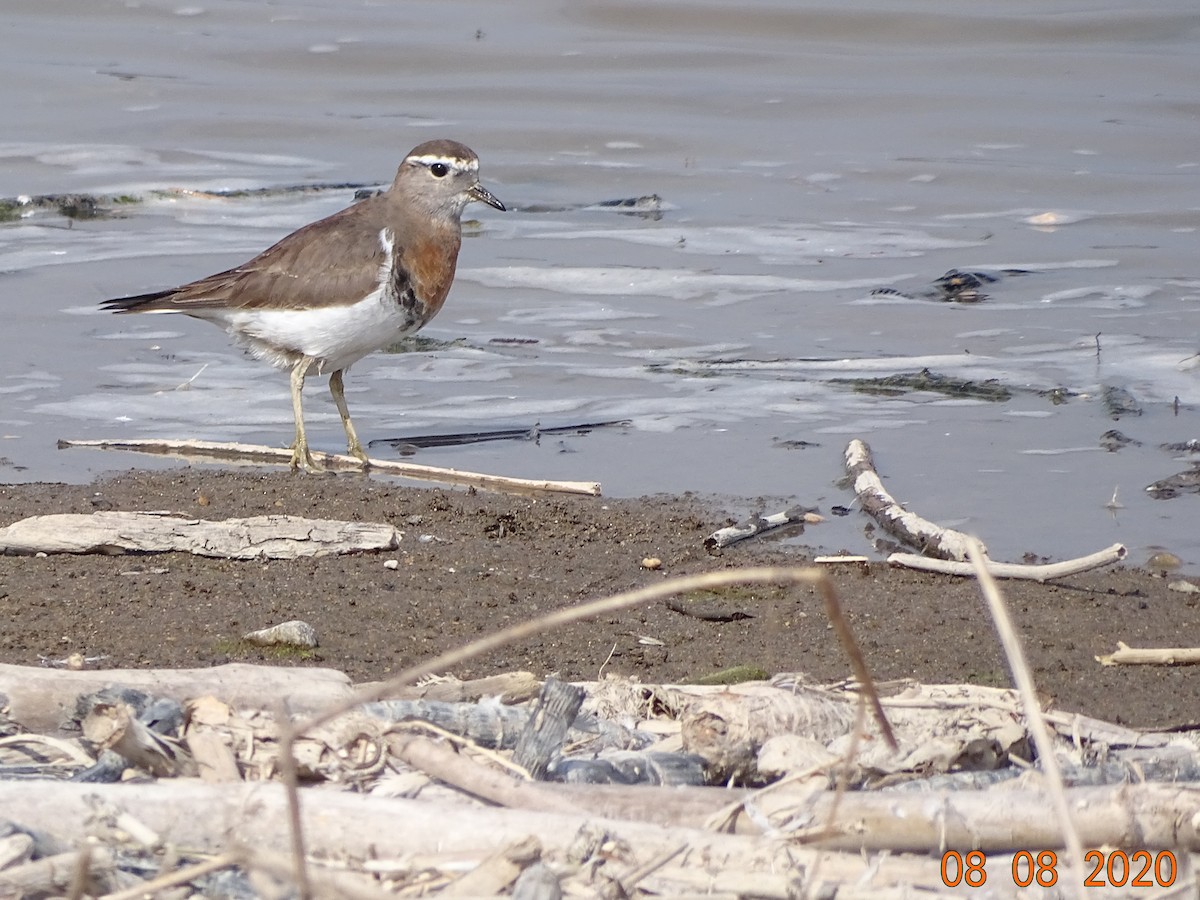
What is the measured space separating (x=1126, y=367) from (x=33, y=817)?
705 centimetres

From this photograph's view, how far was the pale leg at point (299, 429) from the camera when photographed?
744cm

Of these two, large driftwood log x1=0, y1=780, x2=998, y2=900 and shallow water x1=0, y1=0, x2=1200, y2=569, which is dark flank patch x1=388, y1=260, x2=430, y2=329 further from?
large driftwood log x1=0, y1=780, x2=998, y2=900

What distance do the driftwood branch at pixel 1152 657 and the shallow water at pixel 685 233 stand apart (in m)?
1.55

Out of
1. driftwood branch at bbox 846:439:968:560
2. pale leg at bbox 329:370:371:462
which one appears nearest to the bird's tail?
pale leg at bbox 329:370:371:462

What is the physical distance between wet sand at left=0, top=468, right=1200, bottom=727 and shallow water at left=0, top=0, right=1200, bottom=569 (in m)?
0.80

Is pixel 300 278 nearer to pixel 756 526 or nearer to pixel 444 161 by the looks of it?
pixel 444 161

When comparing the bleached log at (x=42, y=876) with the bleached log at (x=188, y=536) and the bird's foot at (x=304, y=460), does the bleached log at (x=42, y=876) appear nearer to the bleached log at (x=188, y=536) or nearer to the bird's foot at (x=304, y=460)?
the bleached log at (x=188, y=536)

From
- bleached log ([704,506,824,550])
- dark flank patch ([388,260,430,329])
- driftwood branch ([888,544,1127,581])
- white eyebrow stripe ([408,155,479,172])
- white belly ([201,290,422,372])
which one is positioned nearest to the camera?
driftwood branch ([888,544,1127,581])

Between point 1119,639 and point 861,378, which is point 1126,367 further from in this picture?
point 1119,639

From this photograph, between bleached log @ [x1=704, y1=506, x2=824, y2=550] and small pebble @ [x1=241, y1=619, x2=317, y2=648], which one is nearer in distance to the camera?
small pebble @ [x1=241, y1=619, x2=317, y2=648]

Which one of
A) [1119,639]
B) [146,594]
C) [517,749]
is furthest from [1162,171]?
[517,749]

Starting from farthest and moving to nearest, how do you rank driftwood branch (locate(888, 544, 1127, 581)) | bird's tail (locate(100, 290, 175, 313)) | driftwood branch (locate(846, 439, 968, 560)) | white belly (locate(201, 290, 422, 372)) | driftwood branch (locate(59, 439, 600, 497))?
1. bird's tail (locate(100, 290, 175, 313))
2. white belly (locate(201, 290, 422, 372))
3. driftwood branch (locate(59, 439, 600, 497))
4. driftwood branch (locate(846, 439, 968, 560))
5. driftwood branch (locate(888, 544, 1127, 581))
